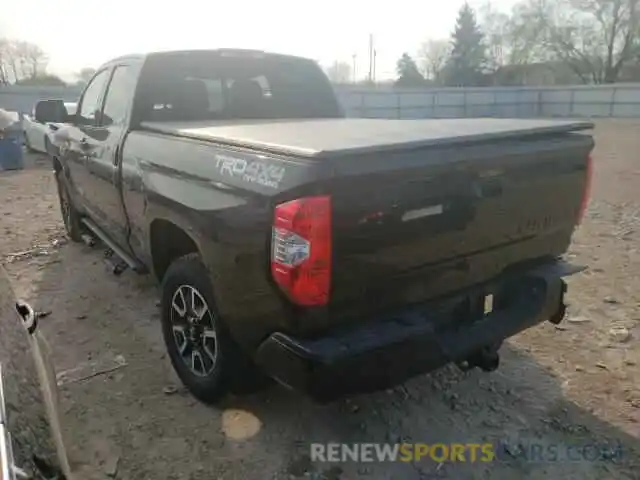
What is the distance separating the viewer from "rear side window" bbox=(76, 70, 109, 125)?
14.6 feet

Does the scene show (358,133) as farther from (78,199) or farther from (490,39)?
(490,39)

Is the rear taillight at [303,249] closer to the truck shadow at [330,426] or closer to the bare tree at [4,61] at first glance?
the truck shadow at [330,426]

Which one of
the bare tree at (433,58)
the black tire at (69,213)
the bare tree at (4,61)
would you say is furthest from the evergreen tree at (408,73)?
the black tire at (69,213)

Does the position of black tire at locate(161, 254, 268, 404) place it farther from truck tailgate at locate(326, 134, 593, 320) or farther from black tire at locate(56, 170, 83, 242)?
black tire at locate(56, 170, 83, 242)

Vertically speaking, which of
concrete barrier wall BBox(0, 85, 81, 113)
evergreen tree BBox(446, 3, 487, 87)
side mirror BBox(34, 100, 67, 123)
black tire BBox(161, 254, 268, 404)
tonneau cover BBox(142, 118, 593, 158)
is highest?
evergreen tree BBox(446, 3, 487, 87)

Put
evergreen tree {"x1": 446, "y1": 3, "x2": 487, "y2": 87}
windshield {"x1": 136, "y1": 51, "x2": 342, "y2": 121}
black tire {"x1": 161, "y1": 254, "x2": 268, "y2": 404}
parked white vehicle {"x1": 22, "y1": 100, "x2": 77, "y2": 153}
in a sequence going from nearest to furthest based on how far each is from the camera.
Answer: black tire {"x1": 161, "y1": 254, "x2": 268, "y2": 404} < windshield {"x1": 136, "y1": 51, "x2": 342, "y2": 121} < parked white vehicle {"x1": 22, "y1": 100, "x2": 77, "y2": 153} < evergreen tree {"x1": 446, "y1": 3, "x2": 487, "y2": 87}

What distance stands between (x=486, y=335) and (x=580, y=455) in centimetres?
74

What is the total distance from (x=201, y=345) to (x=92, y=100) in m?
2.89

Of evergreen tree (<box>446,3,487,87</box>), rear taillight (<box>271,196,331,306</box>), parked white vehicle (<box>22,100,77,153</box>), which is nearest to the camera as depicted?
rear taillight (<box>271,196,331,306</box>)

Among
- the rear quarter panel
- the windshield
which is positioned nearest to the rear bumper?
the rear quarter panel

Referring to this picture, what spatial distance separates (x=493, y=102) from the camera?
30.2 meters

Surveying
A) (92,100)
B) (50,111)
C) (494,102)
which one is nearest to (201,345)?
(92,100)

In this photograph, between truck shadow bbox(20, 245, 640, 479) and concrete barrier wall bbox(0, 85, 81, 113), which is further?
concrete barrier wall bbox(0, 85, 81, 113)

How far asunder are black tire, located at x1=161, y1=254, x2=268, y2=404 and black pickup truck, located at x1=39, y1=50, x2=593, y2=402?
0.4 inches
